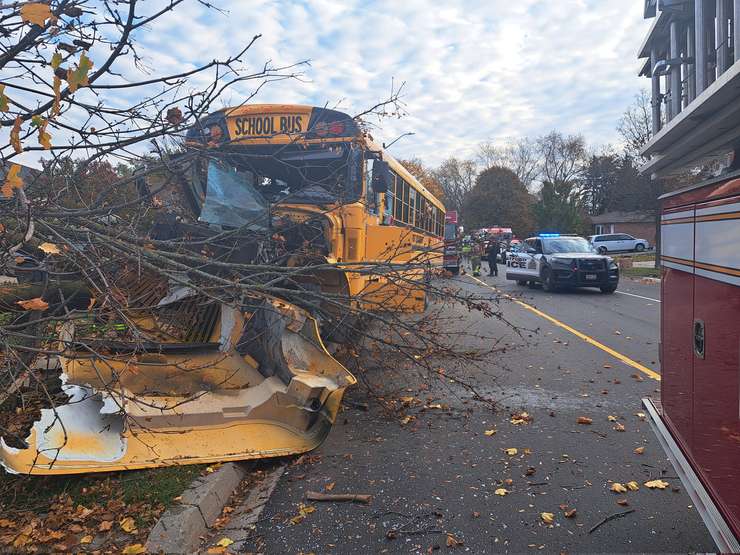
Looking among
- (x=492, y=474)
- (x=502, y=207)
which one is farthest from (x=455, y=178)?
(x=492, y=474)

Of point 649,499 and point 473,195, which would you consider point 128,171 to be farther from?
point 473,195

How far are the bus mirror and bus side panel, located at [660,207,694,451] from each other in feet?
15.8

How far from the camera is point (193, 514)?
3406 millimetres

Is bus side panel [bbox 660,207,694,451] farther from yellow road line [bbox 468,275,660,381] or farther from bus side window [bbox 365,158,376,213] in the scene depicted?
bus side window [bbox 365,158,376,213]

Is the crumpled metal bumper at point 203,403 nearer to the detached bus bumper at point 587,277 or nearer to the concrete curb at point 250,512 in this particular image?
the concrete curb at point 250,512

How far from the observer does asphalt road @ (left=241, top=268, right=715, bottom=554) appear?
334 centimetres

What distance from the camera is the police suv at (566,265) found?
1688 cm

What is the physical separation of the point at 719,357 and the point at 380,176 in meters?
5.85

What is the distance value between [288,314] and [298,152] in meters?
3.23

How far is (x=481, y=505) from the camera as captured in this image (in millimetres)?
3734

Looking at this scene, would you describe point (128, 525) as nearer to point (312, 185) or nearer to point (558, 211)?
point (312, 185)

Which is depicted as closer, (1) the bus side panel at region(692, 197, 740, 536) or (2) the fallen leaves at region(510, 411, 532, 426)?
(1) the bus side panel at region(692, 197, 740, 536)

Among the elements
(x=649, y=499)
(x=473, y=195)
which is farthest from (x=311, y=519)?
(x=473, y=195)

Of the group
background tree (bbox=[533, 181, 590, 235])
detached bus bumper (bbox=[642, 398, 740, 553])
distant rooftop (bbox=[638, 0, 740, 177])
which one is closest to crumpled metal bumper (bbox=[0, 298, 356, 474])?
detached bus bumper (bbox=[642, 398, 740, 553])
